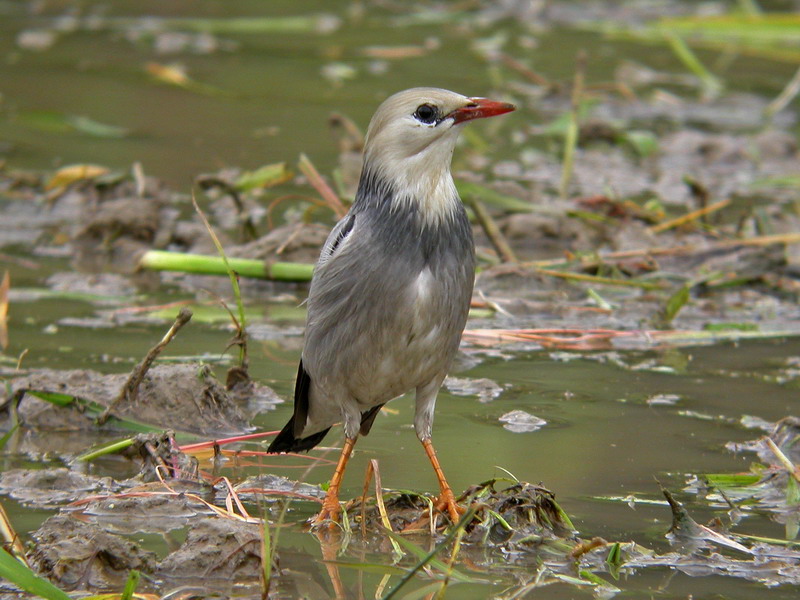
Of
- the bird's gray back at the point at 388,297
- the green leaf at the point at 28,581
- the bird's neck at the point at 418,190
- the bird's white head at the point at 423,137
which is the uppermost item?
the bird's white head at the point at 423,137

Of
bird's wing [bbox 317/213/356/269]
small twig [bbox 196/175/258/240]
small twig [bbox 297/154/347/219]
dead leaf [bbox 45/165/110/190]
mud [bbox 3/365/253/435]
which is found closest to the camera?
bird's wing [bbox 317/213/356/269]

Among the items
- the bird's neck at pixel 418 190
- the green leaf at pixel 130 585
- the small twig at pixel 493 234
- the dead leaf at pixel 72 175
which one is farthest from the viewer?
the dead leaf at pixel 72 175

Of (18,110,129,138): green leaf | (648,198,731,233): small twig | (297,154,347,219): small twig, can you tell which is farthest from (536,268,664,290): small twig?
(18,110,129,138): green leaf

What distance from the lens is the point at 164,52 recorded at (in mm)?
12586

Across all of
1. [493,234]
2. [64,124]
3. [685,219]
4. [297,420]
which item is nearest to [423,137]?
[297,420]

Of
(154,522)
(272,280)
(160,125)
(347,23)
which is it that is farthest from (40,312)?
(347,23)

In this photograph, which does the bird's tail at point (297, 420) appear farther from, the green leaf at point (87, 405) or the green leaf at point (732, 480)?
the green leaf at point (732, 480)

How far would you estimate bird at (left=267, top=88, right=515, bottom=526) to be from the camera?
3.94m

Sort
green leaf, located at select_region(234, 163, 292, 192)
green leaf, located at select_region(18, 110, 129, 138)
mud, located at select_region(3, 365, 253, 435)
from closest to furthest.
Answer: mud, located at select_region(3, 365, 253, 435), green leaf, located at select_region(234, 163, 292, 192), green leaf, located at select_region(18, 110, 129, 138)

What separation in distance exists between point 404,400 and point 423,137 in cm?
160

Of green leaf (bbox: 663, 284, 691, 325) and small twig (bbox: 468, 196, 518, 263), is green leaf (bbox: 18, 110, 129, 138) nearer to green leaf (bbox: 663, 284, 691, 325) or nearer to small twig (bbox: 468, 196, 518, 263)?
small twig (bbox: 468, 196, 518, 263)

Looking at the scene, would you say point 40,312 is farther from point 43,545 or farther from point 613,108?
point 613,108

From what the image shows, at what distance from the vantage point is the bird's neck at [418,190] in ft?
13.1

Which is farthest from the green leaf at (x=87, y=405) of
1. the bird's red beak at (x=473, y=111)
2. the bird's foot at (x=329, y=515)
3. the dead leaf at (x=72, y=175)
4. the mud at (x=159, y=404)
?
the dead leaf at (x=72, y=175)
